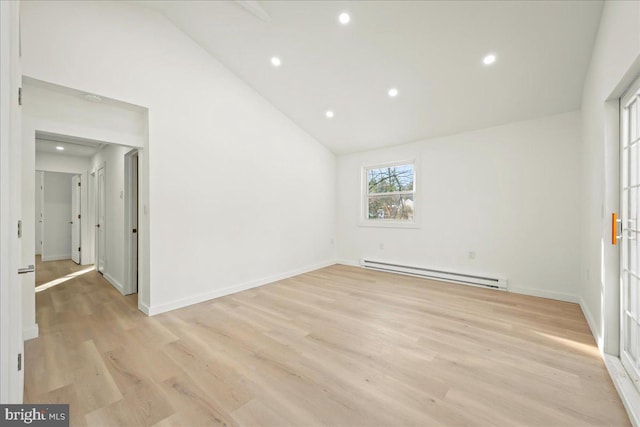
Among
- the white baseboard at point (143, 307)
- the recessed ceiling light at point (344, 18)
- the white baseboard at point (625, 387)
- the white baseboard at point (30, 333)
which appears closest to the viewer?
the white baseboard at point (625, 387)

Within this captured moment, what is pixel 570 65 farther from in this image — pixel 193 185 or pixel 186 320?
pixel 186 320

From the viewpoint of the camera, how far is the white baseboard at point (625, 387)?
149 cm

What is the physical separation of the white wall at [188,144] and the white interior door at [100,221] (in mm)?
2515

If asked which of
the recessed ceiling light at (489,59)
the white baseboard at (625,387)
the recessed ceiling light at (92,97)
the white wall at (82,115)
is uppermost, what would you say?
the recessed ceiling light at (489,59)

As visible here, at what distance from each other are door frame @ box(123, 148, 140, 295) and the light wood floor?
449mm

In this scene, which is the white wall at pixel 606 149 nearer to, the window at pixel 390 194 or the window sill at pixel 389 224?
the window sill at pixel 389 224

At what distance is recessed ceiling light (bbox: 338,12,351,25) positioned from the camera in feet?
9.14

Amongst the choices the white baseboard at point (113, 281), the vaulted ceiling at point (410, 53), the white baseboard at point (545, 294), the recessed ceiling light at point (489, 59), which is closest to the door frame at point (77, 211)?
the white baseboard at point (113, 281)

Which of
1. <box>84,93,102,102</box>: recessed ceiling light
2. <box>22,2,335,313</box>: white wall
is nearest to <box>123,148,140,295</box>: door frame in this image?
A: <box>22,2,335,313</box>: white wall

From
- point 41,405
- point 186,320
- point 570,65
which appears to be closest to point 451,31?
point 570,65

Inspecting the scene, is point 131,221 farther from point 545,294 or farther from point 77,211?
point 545,294

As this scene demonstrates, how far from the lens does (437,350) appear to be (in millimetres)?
2252

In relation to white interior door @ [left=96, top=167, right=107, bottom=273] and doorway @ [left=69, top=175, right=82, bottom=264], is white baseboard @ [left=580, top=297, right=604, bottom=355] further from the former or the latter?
doorway @ [left=69, top=175, right=82, bottom=264]

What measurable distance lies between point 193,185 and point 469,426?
3548mm
